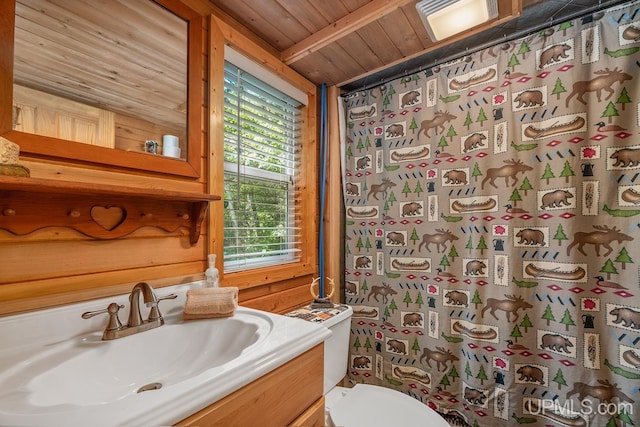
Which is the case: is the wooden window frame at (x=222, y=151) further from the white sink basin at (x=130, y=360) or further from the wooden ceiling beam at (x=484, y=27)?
the wooden ceiling beam at (x=484, y=27)

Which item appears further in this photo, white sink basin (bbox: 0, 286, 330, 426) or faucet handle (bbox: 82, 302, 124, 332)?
faucet handle (bbox: 82, 302, 124, 332)

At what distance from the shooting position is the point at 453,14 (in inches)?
46.1

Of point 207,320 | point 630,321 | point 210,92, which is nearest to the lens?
point 207,320

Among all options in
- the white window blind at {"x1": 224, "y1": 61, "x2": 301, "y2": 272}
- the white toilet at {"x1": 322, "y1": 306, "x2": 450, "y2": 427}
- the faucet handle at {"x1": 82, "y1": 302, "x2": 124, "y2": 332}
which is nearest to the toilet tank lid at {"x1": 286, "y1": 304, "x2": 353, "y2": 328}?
the white toilet at {"x1": 322, "y1": 306, "x2": 450, "y2": 427}

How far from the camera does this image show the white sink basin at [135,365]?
0.43m

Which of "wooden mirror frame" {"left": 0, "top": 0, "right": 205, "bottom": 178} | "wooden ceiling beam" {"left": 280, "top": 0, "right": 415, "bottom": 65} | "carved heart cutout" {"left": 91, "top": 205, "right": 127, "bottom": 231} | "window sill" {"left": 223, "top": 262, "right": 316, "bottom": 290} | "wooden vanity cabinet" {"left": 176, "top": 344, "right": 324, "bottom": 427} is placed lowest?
"wooden vanity cabinet" {"left": 176, "top": 344, "right": 324, "bottom": 427}

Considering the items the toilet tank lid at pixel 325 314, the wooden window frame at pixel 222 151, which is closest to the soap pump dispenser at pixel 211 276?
the wooden window frame at pixel 222 151

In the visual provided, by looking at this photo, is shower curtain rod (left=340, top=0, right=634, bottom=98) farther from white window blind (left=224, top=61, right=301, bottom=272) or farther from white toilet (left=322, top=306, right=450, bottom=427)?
white toilet (left=322, top=306, right=450, bottom=427)

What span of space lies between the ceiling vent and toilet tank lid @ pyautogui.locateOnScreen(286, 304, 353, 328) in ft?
4.55

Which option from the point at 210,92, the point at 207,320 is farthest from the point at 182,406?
the point at 210,92

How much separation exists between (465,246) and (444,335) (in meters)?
0.48

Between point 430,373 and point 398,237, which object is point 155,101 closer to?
point 398,237

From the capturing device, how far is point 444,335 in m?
1.45

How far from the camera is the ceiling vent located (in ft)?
3.66
